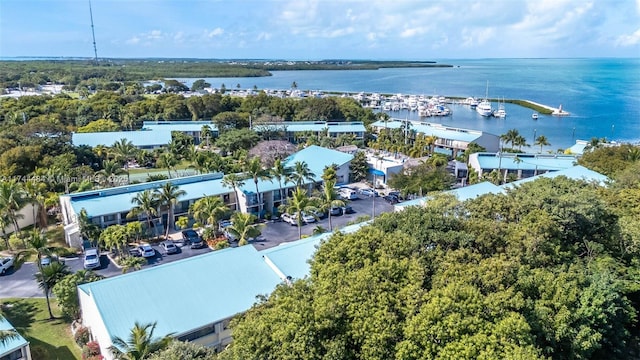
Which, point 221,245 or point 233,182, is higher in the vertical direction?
point 233,182

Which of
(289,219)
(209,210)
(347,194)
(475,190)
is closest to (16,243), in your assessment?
(209,210)

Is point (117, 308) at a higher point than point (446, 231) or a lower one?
lower

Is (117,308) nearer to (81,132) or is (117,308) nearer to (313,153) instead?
(313,153)

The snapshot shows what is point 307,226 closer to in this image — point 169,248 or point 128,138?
point 169,248

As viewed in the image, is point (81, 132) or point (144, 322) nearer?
point (144, 322)

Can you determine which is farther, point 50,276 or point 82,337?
point 50,276

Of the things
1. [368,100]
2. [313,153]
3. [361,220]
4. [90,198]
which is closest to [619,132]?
[368,100]
